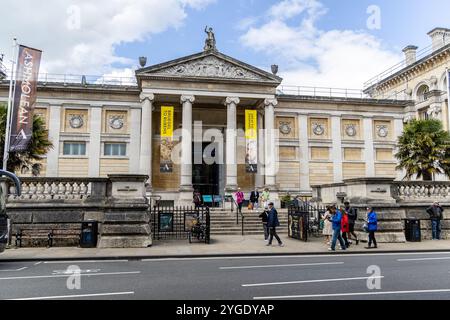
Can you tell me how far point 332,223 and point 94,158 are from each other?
2352cm

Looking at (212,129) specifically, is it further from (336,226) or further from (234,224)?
(336,226)

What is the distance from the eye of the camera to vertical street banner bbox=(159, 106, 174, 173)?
101ft

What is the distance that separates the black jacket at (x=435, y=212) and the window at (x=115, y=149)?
79.1ft

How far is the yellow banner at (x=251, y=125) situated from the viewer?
105 ft

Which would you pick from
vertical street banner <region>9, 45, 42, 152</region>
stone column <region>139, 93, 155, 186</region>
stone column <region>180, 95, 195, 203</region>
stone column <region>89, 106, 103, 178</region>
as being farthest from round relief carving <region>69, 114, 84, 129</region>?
vertical street banner <region>9, 45, 42, 152</region>

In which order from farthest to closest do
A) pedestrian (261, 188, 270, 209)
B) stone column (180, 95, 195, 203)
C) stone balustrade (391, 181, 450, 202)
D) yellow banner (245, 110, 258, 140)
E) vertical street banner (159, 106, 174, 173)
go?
1. yellow banner (245, 110, 258, 140)
2. vertical street banner (159, 106, 174, 173)
3. stone column (180, 95, 195, 203)
4. pedestrian (261, 188, 270, 209)
5. stone balustrade (391, 181, 450, 202)

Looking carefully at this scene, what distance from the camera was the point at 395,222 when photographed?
17.5m

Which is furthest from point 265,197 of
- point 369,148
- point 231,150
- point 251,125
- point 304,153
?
point 369,148

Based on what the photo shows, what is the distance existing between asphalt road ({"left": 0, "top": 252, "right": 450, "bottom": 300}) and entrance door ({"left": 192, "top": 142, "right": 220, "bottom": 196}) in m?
21.9

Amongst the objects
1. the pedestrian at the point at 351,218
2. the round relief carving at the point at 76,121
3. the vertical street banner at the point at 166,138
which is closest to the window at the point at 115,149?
the round relief carving at the point at 76,121

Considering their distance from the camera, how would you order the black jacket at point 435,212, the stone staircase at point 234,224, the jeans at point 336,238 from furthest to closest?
the stone staircase at point 234,224 → the black jacket at point 435,212 → the jeans at point 336,238

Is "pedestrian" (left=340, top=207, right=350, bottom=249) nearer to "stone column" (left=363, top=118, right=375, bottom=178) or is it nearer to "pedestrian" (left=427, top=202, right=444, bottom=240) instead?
"pedestrian" (left=427, top=202, right=444, bottom=240)

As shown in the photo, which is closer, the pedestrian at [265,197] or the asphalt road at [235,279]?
the asphalt road at [235,279]

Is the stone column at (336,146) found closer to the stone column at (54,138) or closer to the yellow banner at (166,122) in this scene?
the yellow banner at (166,122)
